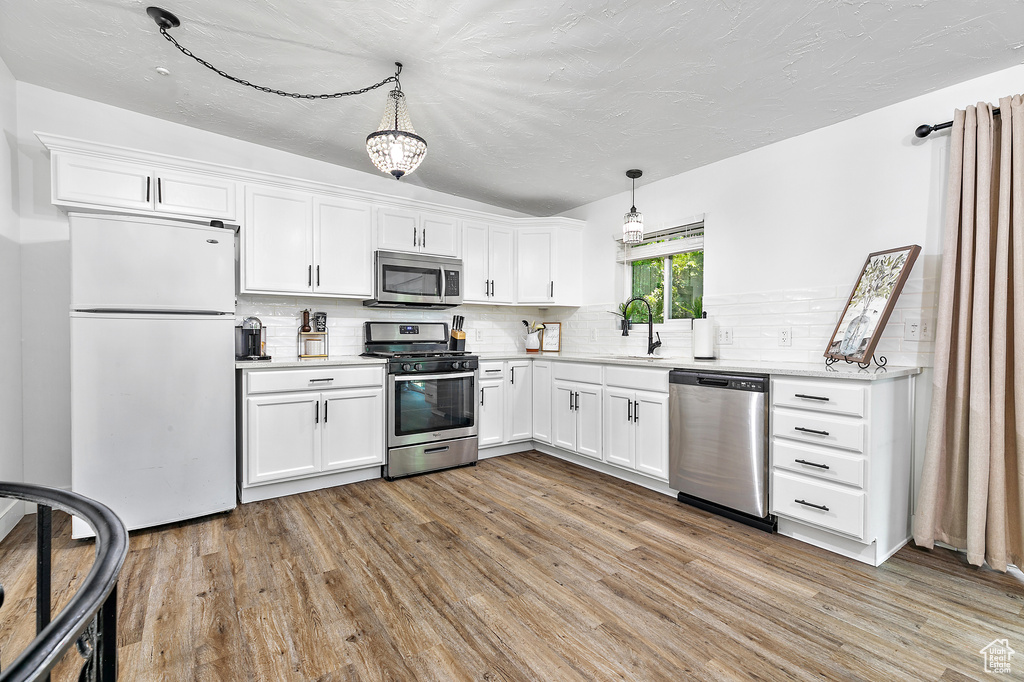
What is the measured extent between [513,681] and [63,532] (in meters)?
2.71

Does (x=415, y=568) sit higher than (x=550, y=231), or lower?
lower

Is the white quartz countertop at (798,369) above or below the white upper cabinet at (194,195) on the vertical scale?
below

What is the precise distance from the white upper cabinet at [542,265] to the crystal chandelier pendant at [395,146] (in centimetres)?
230

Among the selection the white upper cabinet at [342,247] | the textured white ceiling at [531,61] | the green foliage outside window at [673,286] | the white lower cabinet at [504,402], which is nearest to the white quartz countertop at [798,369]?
the green foliage outside window at [673,286]

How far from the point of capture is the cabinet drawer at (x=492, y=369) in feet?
13.3

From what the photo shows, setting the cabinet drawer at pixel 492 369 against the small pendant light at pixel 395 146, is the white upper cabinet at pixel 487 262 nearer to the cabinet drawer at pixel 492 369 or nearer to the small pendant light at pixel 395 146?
the cabinet drawer at pixel 492 369

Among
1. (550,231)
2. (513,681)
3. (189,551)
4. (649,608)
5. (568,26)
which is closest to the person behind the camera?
(513,681)

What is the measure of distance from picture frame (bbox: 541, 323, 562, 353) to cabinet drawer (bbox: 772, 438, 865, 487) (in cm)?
251

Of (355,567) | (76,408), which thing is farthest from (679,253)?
(76,408)

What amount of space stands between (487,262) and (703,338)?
201 cm

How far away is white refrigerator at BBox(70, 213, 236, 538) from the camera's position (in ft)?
8.13

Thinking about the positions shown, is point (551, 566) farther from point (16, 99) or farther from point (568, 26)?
point (16, 99)

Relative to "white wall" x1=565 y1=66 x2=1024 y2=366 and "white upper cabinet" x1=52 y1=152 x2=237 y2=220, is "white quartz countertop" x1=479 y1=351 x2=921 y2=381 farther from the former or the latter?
"white upper cabinet" x1=52 y1=152 x2=237 y2=220

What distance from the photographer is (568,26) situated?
212cm
